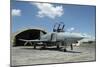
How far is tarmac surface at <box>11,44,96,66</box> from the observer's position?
2896 millimetres

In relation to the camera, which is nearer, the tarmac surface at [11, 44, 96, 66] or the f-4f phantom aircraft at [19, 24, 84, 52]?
the tarmac surface at [11, 44, 96, 66]

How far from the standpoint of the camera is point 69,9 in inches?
125

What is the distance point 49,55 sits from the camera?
10.1 ft

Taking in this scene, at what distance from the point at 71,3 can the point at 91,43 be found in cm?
70

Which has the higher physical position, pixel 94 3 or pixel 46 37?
pixel 94 3

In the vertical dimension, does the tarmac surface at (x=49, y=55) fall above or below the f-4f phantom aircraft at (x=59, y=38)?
below

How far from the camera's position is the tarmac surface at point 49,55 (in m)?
2.90

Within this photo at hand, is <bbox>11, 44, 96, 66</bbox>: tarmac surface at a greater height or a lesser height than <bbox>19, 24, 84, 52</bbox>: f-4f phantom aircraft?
lesser

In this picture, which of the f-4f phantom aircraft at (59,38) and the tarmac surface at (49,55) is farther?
the f-4f phantom aircraft at (59,38)

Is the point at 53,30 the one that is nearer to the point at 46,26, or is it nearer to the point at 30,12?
the point at 46,26

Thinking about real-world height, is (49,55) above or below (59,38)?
below
